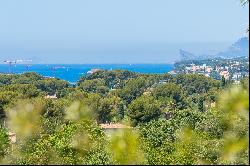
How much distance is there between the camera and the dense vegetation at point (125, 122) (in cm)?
565

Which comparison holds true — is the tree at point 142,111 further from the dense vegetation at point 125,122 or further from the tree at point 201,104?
the tree at point 201,104

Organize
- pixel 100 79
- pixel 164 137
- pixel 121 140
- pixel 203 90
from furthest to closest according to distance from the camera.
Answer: pixel 100 79 < pixel 203 90 < pixel 164 137 < pixel 121 140

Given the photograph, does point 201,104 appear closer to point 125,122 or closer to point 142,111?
point 142,111

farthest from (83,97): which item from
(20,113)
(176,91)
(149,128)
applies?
(20,113)

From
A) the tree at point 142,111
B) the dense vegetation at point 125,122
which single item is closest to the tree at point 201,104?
the dense vegetation at point 125,122

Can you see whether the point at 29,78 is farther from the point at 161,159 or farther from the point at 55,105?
the point at 161,159

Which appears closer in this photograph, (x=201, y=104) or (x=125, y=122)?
(x=125, y=122)

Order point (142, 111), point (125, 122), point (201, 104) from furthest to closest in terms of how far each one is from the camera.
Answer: point (201, 104) < point (142, 111) < point (125, 122)

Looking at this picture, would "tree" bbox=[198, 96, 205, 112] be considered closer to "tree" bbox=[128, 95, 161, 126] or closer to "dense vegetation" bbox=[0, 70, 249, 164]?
"dense vegetation" bbox=[0, 70, 249, 164]

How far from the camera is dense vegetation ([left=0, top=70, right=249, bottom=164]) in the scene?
222 inches

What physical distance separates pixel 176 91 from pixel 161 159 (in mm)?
46262

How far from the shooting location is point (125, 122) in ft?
22.7

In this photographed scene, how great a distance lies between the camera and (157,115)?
169 feet

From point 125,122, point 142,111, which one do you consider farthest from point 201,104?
point 125,122
